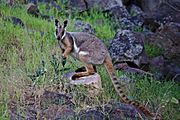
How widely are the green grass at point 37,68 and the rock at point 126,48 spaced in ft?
2.81

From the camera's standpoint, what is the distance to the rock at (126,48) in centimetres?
1148

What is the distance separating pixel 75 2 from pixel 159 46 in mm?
4486

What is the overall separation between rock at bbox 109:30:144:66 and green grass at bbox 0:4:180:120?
86cm

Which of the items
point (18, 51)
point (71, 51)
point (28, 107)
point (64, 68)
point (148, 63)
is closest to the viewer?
point (28, 107)

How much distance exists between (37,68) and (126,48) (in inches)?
117

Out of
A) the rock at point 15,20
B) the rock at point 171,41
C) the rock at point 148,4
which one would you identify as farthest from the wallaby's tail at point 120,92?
the rock at point 148,4

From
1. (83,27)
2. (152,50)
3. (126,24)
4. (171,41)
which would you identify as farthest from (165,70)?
(126,24)

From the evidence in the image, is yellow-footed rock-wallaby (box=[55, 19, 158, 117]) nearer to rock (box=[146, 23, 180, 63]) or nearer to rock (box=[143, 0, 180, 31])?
rock (box=[146, 23, 180, 63])

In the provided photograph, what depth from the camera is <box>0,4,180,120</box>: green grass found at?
831 centimetres

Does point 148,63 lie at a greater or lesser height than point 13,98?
lesser

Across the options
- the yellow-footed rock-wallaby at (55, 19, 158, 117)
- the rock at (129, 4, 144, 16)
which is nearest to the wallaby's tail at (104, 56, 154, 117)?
the yellow-footed rock-wallaby at (55, 19, 158, 117)

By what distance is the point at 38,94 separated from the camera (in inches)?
320

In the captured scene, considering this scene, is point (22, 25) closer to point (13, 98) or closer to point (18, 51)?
point (18, 51)

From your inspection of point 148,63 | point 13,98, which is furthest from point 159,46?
point 13,98
